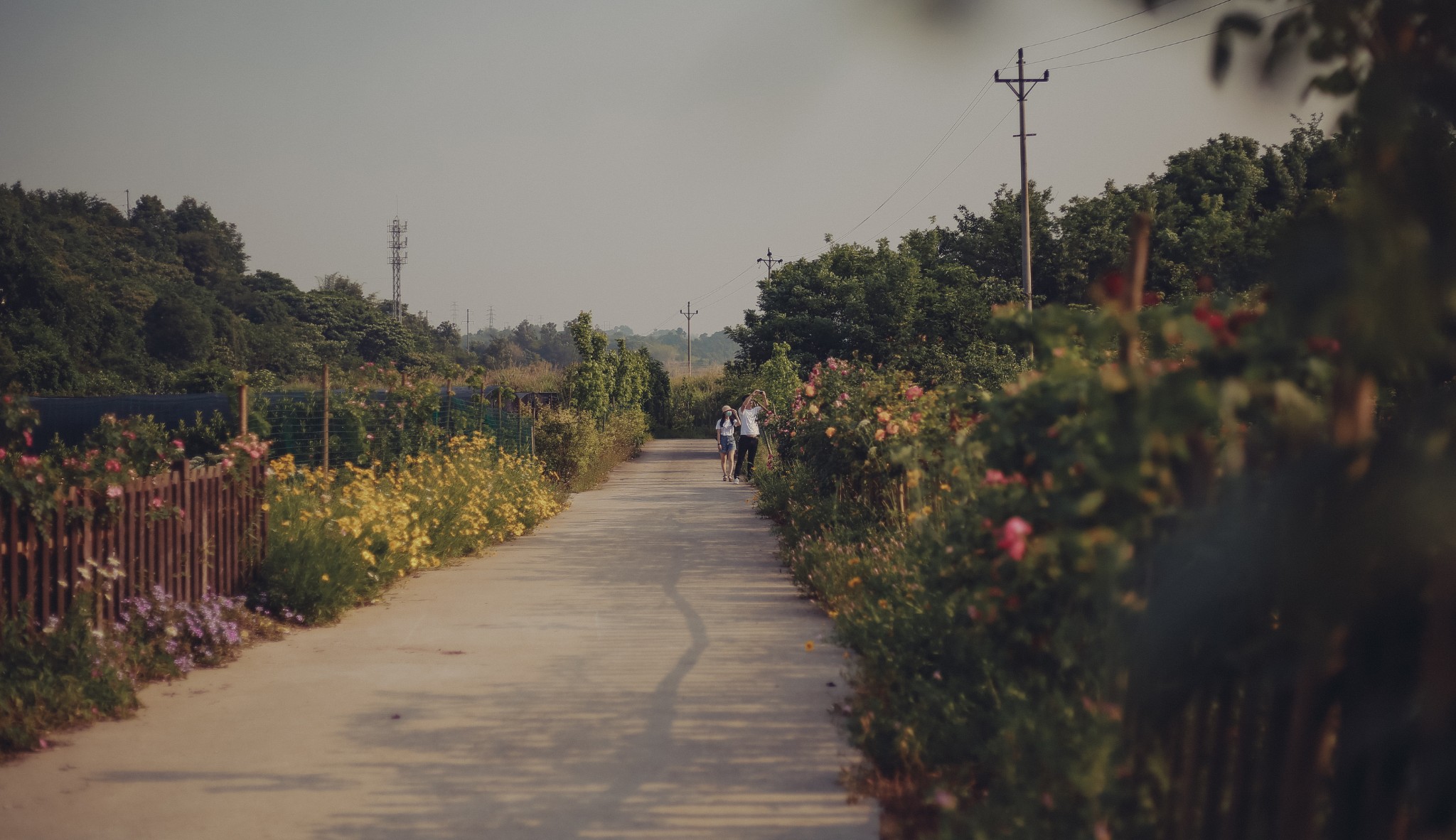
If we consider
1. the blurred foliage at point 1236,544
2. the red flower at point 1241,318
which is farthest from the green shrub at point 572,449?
the red flower at point 1241,318

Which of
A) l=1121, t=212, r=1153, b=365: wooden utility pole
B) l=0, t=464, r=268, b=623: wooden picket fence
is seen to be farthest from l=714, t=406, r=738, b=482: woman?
l=1121, t=212, r=1153, b=365: wooden utility pole

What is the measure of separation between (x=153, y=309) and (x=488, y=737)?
207 ft

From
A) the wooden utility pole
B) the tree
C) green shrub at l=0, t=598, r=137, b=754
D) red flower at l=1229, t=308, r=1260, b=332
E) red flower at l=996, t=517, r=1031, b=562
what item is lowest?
green shrub at l=0, t=598, r=137, b=754

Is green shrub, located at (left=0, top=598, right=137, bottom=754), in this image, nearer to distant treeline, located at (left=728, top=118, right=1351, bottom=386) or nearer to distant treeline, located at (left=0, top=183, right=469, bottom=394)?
distant treeline, located at (left=728, top=118, right=1351, bottom=386)

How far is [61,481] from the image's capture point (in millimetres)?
5344

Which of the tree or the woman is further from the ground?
the tree

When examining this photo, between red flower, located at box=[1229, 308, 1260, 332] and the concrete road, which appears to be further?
the concrete road

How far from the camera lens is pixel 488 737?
473cm

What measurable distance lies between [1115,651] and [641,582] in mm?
6492

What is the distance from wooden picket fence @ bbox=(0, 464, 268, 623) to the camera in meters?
5.14

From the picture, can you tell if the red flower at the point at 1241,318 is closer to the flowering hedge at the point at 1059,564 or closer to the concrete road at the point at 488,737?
the flowering hedge at the point at 1059,564

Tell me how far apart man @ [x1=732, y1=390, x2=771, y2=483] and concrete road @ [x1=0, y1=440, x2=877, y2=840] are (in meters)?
11.8

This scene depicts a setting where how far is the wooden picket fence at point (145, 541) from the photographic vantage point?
5.14 meters

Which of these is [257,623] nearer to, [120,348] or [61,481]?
[61,481]
